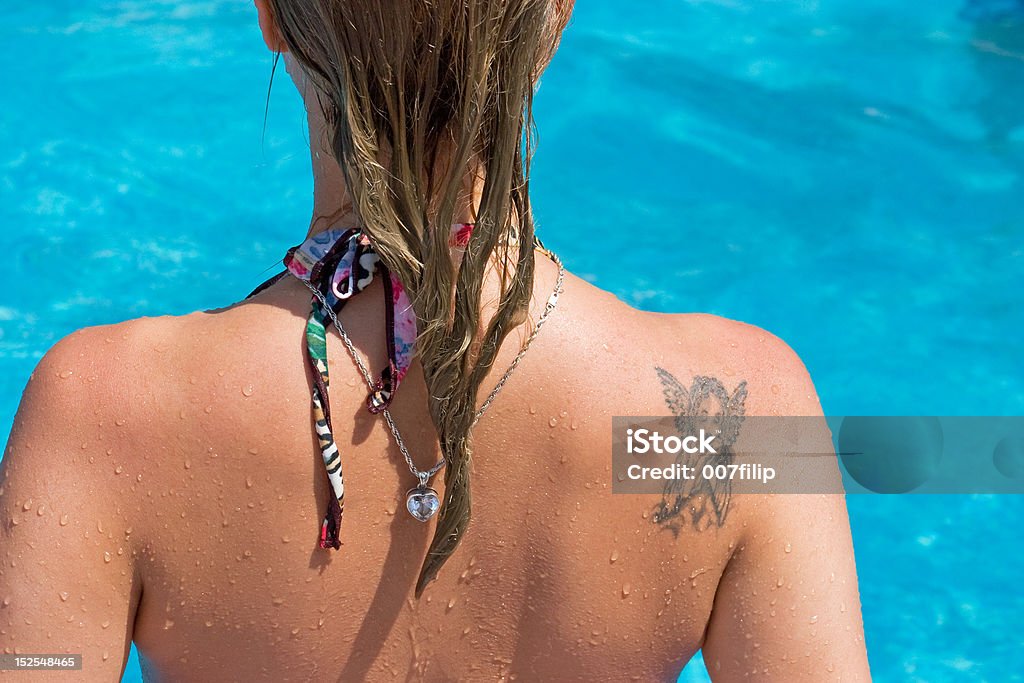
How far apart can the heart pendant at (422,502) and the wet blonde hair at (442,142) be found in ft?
0.06

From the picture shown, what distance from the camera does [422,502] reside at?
1.14m

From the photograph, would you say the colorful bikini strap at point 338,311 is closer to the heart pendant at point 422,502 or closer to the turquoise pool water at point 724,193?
the heart pendant at point 422,502

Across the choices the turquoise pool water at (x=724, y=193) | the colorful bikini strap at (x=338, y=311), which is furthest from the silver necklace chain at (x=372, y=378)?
the turquoise pool water at (x=724, y=193)

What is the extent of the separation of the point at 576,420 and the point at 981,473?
274 centimetres

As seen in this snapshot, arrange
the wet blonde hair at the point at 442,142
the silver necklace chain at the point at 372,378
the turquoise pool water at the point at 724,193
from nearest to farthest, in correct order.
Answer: the wet blonde hair at the point at 442,142, the silver necklace chain at the point at 372,378, the turquoise pool water at the point at 724,193

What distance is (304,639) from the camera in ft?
3.90

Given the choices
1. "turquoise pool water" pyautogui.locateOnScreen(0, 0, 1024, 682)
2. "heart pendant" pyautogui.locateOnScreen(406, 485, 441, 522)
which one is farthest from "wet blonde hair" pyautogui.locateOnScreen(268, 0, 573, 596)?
"turquoise pool water" pyautogui.locateOnScreen(0, 0, 1024, 682)

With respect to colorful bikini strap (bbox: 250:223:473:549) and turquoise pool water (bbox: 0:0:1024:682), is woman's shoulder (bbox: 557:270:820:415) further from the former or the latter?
turquoise pool water (bbox: 0:0:1024:682)

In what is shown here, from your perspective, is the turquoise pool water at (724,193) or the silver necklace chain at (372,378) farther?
the turquoise pool water at (724,193)

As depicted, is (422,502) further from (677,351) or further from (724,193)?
(724,193)

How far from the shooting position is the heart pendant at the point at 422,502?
A: 113cm

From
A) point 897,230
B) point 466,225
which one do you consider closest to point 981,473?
point 897,230

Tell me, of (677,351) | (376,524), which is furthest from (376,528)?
(677,351)

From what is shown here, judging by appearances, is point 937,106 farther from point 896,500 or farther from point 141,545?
point 141,545
